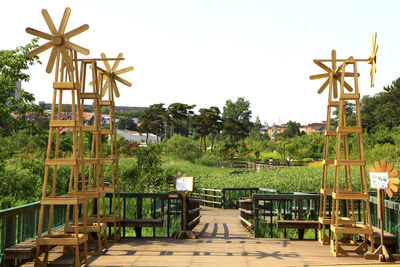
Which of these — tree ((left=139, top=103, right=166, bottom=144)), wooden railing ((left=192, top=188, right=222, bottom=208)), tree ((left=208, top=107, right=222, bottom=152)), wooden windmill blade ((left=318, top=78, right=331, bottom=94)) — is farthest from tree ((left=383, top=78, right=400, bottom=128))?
wooden windmill blade ((left=318, top=78, right=331, bottom=94))

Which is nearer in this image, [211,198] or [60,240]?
[60,240]

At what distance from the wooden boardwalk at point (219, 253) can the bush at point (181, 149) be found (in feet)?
144

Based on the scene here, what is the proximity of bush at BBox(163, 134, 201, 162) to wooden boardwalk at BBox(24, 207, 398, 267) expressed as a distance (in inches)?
1728

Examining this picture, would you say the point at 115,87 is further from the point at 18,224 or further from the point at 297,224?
the point at 297,224

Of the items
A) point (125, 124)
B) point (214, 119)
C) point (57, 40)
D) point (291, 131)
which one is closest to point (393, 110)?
point (214, 119)

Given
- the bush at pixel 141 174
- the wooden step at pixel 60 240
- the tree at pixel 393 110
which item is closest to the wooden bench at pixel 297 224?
the wooden step at pixel 60 240

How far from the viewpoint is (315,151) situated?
6266cm

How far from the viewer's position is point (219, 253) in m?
7.46

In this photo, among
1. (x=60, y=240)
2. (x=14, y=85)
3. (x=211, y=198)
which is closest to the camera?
(x=60, y=240)

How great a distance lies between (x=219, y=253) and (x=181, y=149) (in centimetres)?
4636

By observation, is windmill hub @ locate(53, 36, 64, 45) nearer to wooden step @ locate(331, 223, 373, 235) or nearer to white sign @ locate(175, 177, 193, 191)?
white sign @ locate(175, 177, 193, 191)

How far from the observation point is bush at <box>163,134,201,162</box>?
53094 millimetres

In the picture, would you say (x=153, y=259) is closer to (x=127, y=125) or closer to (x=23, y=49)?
(x=23, y=49)

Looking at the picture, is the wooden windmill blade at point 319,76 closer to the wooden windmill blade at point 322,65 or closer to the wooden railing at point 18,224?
the wooden windmill blade at point 322,65
